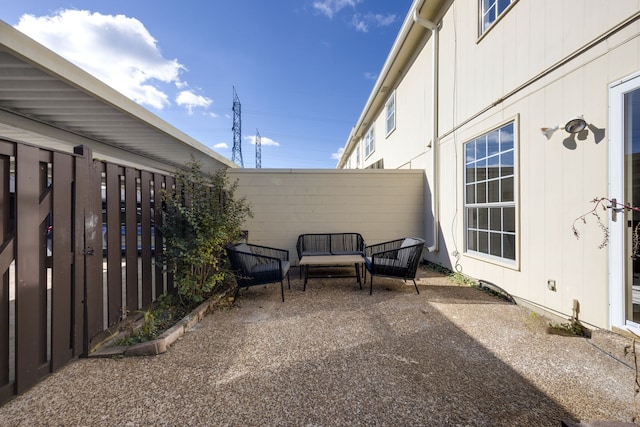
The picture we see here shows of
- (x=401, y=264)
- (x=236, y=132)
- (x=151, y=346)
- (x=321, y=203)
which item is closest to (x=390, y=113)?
(x=321, y=203)

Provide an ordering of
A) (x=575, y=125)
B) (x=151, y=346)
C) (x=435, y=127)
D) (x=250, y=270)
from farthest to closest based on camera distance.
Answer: (x=435, y=127)
(x=250, y=270)
(x=575, y=125)
(x=151, y=346)

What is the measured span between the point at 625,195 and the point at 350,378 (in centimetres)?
294

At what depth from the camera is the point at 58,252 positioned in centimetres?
200

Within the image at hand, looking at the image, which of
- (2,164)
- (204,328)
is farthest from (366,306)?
(2,164)

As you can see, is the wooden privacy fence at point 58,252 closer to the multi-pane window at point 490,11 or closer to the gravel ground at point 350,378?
the gravel ground at point 350,378

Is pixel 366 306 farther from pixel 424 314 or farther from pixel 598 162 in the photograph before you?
pixel 598 162

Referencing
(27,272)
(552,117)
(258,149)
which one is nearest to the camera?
(27,272)

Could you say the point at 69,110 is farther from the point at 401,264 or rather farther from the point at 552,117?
the point at 552,117

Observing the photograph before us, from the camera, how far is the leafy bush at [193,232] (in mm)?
3098

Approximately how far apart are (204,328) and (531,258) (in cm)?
414

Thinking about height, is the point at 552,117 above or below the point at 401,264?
above

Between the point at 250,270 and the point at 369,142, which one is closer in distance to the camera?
the point at 250,270

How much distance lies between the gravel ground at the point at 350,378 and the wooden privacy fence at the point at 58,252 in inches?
10.3

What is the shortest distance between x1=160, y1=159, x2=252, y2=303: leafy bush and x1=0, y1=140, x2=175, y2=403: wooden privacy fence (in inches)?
14.9
